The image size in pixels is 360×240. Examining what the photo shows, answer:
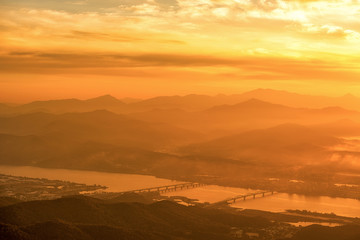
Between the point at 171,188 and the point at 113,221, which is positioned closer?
the point at 113,221

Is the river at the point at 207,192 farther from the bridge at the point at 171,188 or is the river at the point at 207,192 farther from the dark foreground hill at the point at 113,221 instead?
the dark foreground hill at the point at 113,221

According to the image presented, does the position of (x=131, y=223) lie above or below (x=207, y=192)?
above

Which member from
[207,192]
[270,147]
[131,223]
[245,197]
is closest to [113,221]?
[131,223]

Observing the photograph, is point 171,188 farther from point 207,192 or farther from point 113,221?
point 113,221

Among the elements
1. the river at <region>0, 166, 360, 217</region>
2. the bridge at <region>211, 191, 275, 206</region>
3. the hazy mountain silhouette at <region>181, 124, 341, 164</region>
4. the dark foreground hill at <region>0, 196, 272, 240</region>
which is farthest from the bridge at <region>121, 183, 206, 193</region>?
the hazy mountain silhouette at <region>181, 124, 341, 164</region>

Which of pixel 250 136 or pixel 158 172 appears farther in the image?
pixel 250 136

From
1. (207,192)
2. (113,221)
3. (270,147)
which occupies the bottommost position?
(207,192)

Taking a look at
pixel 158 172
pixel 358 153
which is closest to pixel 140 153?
pixel 158 172

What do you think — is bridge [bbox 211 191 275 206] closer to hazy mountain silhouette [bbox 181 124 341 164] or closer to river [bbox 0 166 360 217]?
river [bbox 0 166 360 217]

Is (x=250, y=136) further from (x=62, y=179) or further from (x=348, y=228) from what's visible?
(x=348, y=228)

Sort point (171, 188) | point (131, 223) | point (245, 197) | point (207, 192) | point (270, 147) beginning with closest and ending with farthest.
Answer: point (131, 223) → point (245, 197) → point (207, 192) → point (171, 188) → point (270, 147)

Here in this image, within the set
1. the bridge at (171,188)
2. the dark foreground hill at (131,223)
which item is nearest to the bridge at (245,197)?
the bridge at (171,188)
